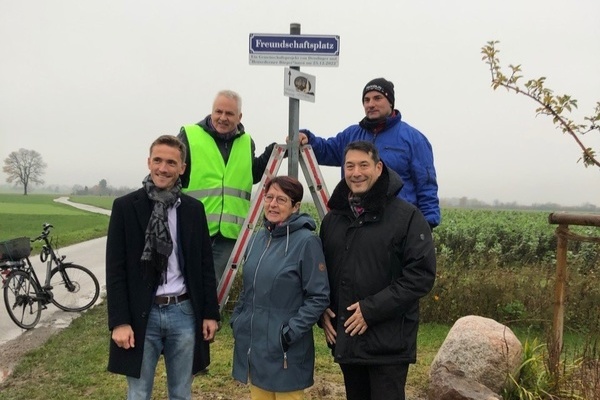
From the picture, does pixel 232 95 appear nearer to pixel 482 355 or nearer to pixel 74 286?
pixel 482 355

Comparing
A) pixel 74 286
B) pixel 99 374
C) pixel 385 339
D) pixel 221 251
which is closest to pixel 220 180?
pixel 221 251

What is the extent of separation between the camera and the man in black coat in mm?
2867

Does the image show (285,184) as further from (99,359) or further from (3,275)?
(3,275)

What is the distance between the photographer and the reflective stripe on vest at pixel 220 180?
12.9ft

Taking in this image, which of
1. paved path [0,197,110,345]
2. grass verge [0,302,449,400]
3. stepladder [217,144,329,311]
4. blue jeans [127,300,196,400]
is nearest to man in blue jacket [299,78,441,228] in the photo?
stepladder [217,144,329,311]

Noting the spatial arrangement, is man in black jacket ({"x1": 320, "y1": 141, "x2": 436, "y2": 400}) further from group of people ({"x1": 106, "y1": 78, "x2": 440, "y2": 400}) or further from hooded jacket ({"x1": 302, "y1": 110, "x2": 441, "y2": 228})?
hooded jacket ({"x1": 302, "y1": 110, "x2": 441, "y2": 228})

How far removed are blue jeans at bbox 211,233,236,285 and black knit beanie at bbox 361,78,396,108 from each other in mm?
1496

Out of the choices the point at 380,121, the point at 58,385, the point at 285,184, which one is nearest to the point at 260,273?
the point at 285,184

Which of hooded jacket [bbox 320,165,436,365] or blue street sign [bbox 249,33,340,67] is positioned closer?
hooded jacket [bbox 320,165,436,365]

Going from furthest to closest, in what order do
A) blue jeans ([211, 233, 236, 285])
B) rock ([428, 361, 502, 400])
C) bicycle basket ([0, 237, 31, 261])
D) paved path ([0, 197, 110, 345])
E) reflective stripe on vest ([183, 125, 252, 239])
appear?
bicycle basket ([0, 237, 31, 261]), paved path ([0, 197, 110, 345]), rock ([428, 361, 502, 400]), blue jeans ([211, 233, 236, 285]), reflective stripe on vest ([183, 125, 252, 239])

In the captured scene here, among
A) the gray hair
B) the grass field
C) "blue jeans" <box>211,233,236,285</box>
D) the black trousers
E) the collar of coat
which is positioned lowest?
the grass field

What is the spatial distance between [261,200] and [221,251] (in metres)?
0.49

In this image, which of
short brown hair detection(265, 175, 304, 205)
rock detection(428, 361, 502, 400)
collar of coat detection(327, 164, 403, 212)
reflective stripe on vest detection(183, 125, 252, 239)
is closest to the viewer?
collar of coat detection(327, 164, 403, 212)

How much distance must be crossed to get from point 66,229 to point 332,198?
27.6m
